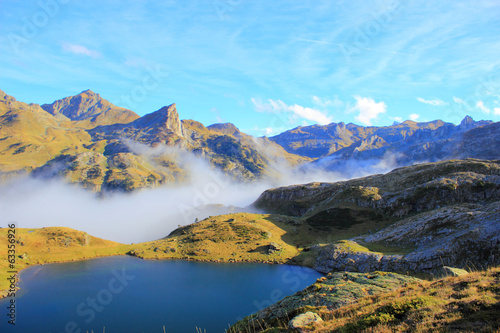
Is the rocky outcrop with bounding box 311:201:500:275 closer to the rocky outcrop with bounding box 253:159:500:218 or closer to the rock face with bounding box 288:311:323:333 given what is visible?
the rocky outcrop with bounding box 253:159:500:218

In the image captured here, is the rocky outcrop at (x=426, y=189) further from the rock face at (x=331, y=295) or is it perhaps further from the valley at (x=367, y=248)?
the rock face at (x=331, y=295)

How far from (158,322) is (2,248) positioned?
294ft

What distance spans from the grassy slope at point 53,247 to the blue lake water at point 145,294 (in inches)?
320

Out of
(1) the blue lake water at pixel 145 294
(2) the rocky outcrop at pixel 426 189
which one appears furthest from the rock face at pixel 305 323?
(2) the rocky outcrop at pixel 426 189

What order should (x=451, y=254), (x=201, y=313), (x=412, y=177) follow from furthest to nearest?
(x=412, y=177)
(x=451, y=254)
(x=201, y=313)

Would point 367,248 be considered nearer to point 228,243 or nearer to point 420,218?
point 420,218

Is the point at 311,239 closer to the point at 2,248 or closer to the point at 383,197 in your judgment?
the point at 383,197

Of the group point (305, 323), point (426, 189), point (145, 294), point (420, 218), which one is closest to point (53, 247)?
point (145, 294)

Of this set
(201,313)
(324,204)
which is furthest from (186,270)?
(324,204)

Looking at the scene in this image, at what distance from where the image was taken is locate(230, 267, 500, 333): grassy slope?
1506 cm

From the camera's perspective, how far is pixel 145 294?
71.4m

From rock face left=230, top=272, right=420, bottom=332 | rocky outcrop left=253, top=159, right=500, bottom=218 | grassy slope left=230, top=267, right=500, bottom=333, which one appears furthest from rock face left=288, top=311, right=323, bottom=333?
rocky outcrop left=253, top=159, right=500, bottom=218

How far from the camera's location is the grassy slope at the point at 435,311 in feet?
Result: 49.4

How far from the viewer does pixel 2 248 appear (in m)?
99.0
